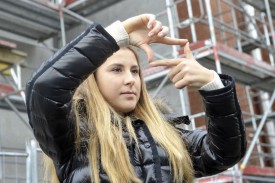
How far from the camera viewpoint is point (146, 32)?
1820 millimetres

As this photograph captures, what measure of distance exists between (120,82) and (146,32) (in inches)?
7.3

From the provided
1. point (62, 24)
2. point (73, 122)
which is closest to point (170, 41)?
point (73, 122)

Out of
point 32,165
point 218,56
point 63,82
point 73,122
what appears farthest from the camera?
point 218,56

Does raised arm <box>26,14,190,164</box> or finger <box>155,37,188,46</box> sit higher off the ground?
finger <box>155,37,188,46</box>

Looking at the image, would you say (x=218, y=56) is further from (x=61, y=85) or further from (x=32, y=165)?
(x=61, y=85)

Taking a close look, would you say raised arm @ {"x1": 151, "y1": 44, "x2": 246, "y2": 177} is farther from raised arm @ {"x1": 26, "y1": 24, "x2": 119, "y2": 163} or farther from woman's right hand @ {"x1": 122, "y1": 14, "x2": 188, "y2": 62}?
raised arm @ {"x1": 26, "y1": 24, "x2": 119, "y2": 163}

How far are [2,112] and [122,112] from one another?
474cm

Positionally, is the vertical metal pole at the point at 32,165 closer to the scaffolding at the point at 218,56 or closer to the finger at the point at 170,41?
the scaffolding at the point at 218,56

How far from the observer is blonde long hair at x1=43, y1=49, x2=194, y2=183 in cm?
168

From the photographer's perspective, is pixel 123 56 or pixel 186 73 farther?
pixel 123 56

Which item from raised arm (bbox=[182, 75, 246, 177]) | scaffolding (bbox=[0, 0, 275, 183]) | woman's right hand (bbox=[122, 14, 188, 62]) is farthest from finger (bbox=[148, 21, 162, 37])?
scaffolding (bbox=[0, 0, 275, 183])

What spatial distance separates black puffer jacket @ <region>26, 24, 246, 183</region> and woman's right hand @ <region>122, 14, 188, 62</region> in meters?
0.12

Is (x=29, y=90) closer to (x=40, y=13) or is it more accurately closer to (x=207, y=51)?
(x=207, y=51)

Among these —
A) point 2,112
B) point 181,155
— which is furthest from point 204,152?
point 2,112
